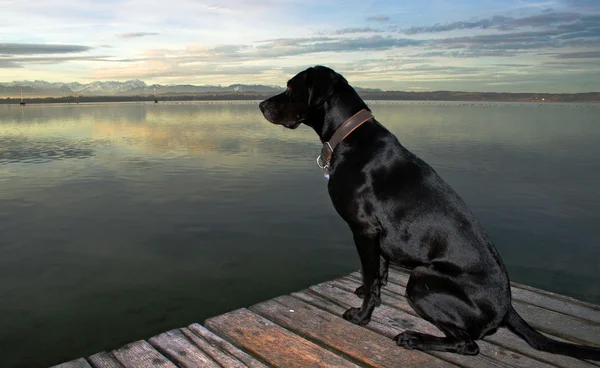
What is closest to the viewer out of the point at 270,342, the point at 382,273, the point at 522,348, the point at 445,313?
the point at 445,313

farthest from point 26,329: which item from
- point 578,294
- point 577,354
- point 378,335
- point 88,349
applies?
point 578,294

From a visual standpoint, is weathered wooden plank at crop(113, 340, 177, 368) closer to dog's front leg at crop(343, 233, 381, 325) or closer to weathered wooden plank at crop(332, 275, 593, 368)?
dog's front leg at crop(343, 233, 381, 325)

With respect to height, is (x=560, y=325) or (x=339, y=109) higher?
(x=339, y=109)

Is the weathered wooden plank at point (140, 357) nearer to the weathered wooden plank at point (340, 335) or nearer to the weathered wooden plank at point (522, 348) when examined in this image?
A: the weathered wooden plank at point (340, 335)

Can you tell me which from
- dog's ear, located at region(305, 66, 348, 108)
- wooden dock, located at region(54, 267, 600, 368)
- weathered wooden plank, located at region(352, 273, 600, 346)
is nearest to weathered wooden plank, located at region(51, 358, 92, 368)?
wooden dock, located at region(54, 267, 600, 368)

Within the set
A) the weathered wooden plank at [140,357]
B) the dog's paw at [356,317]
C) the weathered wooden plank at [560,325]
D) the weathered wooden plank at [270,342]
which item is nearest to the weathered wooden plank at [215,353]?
the weathered wooden plank at [270,342]

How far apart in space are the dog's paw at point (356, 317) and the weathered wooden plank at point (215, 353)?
3.40 feet

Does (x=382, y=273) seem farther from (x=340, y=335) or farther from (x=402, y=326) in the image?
(x=340, y=335)

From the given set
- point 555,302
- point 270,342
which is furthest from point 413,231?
point 555,302

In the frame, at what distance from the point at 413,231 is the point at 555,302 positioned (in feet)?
6.16

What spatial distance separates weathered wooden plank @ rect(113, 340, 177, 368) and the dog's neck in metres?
2.18

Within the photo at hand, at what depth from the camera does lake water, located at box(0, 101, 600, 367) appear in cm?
614

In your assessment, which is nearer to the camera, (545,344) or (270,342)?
(545,344)

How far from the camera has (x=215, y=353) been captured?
3.66 meters
